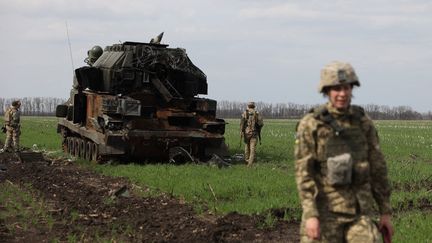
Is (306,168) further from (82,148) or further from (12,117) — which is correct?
(12,117)

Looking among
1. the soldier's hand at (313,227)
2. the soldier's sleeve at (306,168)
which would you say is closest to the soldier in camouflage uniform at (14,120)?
the soldier's sleeve at (306,168)

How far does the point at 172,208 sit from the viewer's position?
10336 millimetres

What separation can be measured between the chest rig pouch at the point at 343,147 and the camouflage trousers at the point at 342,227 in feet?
0.86

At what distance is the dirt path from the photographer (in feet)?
27.2

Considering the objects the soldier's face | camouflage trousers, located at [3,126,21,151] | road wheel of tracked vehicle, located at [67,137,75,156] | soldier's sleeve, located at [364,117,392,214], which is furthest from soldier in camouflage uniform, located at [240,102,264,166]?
the soldier's face

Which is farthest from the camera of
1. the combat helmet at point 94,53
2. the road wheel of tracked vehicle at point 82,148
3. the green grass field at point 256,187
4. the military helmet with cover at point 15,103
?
the combat helmet at point 94,53

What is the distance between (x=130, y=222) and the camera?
916cm

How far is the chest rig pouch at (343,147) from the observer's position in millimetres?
4672

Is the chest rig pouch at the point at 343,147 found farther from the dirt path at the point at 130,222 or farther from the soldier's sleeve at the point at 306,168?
the dirt path at the point at 130,222

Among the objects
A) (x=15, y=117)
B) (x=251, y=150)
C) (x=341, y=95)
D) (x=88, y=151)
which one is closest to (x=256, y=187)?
(x=251, y=150)

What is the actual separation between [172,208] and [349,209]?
19.6 feet

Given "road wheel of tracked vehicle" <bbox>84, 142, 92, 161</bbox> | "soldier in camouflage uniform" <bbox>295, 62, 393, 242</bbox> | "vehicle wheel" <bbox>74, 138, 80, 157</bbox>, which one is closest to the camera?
"soldier in camouflage uniform" <bbox>295, 62, 393, 242</bbox>

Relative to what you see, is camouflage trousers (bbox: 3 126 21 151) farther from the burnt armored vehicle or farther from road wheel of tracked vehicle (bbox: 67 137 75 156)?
the burnt armored vehicle

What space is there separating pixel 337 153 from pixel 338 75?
0.58m
